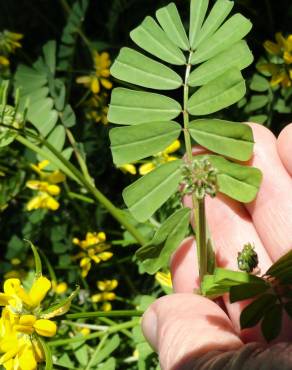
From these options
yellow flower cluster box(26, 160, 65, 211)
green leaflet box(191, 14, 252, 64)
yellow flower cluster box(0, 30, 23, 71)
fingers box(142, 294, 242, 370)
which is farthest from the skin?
yellow flower cluster box(0, 30, 23, 71)

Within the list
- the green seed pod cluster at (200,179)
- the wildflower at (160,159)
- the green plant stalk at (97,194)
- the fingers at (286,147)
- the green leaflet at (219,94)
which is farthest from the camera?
the wildflower at (160,159)

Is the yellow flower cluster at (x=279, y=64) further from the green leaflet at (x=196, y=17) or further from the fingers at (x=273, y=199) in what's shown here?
the green leaflet at (x=196, y=17)

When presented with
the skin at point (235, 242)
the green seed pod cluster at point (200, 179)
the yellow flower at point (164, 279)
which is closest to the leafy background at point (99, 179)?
the yellow flower at point (164, 279)

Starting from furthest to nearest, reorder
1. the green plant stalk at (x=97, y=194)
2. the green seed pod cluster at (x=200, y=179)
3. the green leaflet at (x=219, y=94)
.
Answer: the green plant stalk at (x=97, y=194)
the green leaflet at (x=219, y=94)
the green seed pod cluster at (x=200, y=179)

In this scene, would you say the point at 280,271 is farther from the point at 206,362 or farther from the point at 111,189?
the point at 111,189

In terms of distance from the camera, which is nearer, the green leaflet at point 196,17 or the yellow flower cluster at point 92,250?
the green leaflet at point 196,17

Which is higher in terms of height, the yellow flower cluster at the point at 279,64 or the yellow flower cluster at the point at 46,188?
the yellow flower cluster at the point at 279,64

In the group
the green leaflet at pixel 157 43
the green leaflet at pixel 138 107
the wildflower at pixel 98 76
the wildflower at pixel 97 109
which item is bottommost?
the wildflower at pixel 97 109

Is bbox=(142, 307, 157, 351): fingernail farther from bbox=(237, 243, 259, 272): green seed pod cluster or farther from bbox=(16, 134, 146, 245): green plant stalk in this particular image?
bbox=(16, 134, 146, 245): green plant stalk
